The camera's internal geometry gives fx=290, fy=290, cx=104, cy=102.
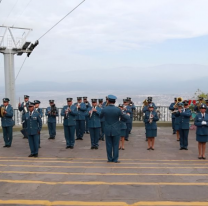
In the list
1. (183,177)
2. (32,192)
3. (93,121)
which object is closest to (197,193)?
(183,177)

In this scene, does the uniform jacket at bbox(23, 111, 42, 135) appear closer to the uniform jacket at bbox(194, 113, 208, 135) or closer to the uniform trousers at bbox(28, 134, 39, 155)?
the uniform trousers at bbox(28, 134, 39, 155)

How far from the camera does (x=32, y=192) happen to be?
4316mm

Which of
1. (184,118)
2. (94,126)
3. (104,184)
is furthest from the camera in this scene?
(94,126)

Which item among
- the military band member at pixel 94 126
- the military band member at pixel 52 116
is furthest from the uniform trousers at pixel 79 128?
the military band member at pixel 94 126

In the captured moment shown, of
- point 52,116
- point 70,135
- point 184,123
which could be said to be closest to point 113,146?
point 70,135

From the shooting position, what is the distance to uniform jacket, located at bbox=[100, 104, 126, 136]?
22.9 feet

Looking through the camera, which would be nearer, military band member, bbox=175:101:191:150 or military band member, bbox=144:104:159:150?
military band member, bbox=175:101:191:150

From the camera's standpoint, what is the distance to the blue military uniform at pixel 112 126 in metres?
6.98

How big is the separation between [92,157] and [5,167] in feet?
8.73

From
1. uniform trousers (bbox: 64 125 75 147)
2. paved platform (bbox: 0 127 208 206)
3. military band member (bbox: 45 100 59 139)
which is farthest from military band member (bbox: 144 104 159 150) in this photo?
military band member (bbox: 45 100 59 139)

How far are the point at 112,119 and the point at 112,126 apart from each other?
0.57ft

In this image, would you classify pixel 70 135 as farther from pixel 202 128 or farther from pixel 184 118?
pixel 202 128

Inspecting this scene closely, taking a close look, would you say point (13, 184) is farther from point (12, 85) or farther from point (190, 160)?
point (12, 85)

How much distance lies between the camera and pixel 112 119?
7.06m
